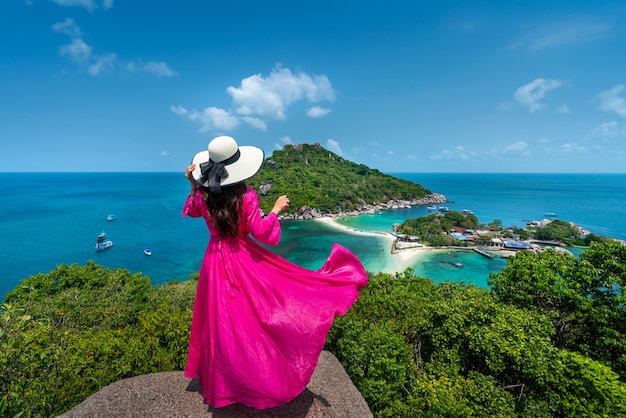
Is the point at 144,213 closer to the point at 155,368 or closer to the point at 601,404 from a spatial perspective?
the point at 155,368

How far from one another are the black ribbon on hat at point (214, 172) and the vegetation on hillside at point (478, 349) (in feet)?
13.5

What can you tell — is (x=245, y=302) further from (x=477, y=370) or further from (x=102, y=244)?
(x=102, y=244)

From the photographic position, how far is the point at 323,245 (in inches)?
1875

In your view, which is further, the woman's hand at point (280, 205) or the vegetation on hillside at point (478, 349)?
the vegetation on hillside at point (478, 349)

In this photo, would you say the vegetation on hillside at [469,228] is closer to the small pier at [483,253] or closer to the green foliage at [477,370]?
the small pier at [483,253]

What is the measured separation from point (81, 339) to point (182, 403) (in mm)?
6131

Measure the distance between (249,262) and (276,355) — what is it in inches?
38.2

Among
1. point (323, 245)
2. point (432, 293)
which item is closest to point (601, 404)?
point (432, 293)

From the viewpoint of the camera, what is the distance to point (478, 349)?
23.5 ft

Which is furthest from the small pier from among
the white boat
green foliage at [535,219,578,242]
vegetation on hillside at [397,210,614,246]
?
the white boat

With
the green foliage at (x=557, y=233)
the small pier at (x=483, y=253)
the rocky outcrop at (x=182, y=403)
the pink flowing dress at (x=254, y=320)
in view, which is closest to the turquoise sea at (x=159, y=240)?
the small pier at (x=483, y=253)

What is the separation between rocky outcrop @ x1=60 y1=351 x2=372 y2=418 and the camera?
371cm

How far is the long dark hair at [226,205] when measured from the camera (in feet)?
9.53

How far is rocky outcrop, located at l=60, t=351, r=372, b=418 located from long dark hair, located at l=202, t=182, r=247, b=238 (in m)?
2.36
